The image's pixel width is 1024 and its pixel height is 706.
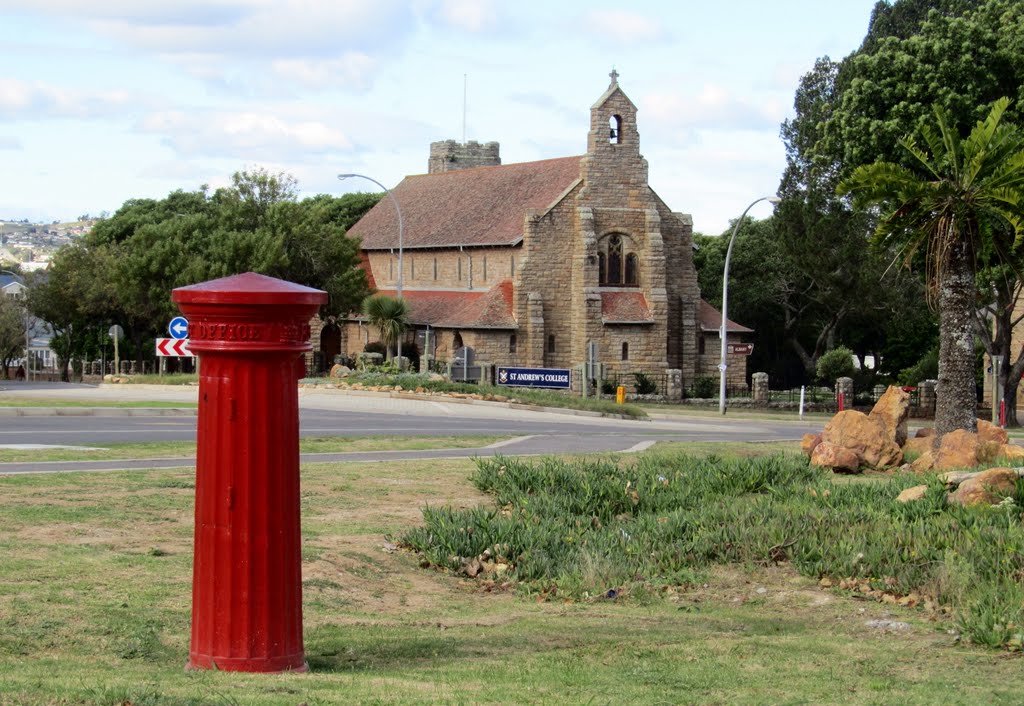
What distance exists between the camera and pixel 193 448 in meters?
19.9

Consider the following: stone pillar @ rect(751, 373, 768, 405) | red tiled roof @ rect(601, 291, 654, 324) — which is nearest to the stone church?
red tiled roof @ rect(601, 291, 654, 324)

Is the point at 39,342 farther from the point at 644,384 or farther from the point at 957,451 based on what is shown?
the point at 957,451

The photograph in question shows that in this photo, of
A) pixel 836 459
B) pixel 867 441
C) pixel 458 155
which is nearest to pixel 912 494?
pixel 836 459

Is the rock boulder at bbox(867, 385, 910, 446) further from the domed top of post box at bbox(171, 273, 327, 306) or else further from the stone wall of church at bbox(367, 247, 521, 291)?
the stone wall of church at bbox(367, 247, 521, 291)

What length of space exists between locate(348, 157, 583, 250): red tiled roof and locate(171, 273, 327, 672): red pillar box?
53964mm

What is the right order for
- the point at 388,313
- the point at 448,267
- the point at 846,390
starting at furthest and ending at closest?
the point at 448,267
the point at 388,313
the point at 846,390

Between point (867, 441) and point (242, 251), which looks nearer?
point (867, 441)

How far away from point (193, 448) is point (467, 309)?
41.2 metres

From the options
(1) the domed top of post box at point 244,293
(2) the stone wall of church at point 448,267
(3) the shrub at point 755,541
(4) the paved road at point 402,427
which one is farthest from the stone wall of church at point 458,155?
(1) the domed top of post box at point 244,293

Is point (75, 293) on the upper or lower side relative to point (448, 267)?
lower

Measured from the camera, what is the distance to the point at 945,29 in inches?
1506

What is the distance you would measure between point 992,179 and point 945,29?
1997cm

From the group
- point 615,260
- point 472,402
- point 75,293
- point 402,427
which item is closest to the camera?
point 402,427

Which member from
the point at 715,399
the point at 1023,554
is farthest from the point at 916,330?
the point at 1023,554
